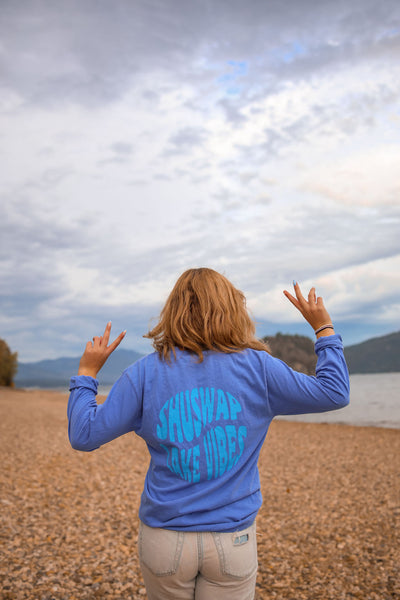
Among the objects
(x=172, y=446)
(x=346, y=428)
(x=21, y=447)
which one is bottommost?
(x=346, y=428)

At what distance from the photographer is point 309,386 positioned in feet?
5.46

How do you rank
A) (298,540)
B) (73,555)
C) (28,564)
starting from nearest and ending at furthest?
(28,564)
(73,555)
(298,540)

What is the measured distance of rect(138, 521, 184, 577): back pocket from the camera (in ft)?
5.37

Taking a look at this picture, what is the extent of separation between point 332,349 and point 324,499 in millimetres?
6925

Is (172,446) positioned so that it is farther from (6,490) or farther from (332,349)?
(6,490)

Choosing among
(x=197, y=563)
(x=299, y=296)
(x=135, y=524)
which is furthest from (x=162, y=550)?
(x=135, y=524)

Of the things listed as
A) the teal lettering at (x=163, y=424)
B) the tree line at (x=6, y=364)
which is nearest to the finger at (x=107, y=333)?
the teal lettering at (x=163, y=424)

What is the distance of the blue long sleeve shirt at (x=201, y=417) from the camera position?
163 centimetres

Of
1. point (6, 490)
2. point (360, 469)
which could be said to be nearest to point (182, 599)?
point (6, 490)

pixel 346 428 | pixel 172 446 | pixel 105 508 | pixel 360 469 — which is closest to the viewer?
pixel 172 446

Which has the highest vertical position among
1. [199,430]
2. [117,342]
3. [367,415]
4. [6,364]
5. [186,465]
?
[6,364]

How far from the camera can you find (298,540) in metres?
5.81

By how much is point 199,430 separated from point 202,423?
27 mm

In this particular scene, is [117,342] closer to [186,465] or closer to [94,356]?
[94,356]
